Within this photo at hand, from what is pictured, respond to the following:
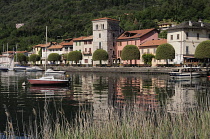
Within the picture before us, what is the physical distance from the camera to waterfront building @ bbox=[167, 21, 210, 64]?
2894 inches

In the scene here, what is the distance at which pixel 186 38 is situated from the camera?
2913 inches

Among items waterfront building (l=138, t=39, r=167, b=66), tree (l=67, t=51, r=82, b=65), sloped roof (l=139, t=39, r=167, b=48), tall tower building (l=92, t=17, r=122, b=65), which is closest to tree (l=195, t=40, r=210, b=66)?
waterfront building (l=138, t=39, r=167, b=66)

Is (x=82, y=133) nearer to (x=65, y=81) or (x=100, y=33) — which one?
(x=65, y=81)

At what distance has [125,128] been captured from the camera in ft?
36.8

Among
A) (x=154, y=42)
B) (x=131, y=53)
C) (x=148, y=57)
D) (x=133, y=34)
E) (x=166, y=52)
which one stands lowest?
(x=148, y=57)

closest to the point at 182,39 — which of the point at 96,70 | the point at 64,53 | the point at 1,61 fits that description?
the point at 96,70

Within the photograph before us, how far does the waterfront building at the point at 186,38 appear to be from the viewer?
73.5m

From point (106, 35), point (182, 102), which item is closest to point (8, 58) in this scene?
point (106, 35)

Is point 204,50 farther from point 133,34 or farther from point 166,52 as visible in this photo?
point 133,34

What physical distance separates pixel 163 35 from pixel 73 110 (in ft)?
321

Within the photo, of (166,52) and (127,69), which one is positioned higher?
(166,52)

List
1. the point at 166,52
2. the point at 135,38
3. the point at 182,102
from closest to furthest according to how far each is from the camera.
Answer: the point at 182,102 → the point at 166,52 → the point at 135,38

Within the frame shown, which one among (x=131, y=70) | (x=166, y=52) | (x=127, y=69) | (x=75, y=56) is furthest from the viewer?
(x=75, y=56)

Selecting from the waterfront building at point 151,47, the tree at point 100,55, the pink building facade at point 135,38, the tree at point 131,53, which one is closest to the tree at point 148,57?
the waterfront building at point 151,47
